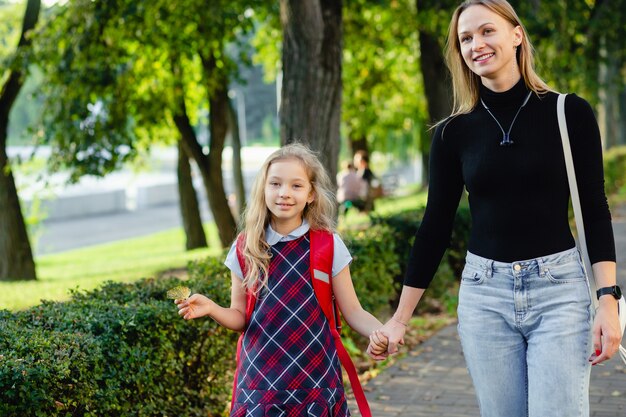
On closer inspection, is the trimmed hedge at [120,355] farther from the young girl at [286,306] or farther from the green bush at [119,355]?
the young girl at [286,306]

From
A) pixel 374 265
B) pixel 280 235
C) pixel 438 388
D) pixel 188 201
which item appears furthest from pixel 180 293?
pixel 188 201

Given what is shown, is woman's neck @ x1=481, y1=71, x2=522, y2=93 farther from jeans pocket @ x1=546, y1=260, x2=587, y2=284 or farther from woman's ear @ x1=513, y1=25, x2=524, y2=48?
jeans pocket @ x1=546, y1=260, x2=587, y2=284

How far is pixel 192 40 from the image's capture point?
48.3 feet

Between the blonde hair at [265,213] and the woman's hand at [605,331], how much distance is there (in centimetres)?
103

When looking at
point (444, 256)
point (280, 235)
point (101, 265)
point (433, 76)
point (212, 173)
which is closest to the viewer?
point (280, 235)

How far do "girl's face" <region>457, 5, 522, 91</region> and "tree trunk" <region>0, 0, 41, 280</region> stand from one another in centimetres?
1247

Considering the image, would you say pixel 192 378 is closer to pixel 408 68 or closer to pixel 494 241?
pixel 494 241

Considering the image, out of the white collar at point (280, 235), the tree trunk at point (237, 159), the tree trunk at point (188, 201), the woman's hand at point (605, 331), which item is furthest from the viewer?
the tree trunk at point (237, 159)

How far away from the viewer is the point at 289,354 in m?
3.33

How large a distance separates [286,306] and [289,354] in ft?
0.54

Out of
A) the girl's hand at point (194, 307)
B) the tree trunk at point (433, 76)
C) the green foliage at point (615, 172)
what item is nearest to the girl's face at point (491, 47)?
the girl's hand at point (194, 307)

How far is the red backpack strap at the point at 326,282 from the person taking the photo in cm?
341

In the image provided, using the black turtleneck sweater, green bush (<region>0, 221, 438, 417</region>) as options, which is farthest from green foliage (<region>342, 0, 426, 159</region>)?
the black turtleneck sweater

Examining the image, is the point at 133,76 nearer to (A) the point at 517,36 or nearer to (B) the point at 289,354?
(B) the point at 289,354
